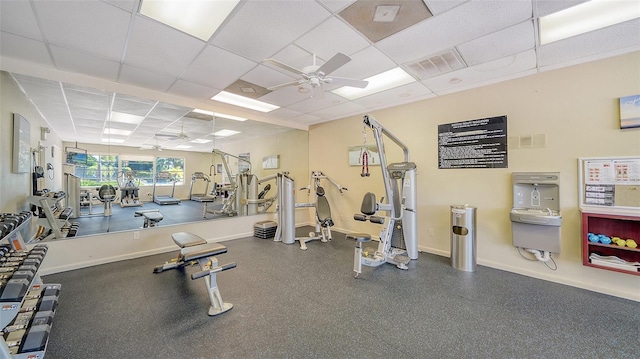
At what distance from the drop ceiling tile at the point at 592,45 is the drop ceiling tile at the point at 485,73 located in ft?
0.51

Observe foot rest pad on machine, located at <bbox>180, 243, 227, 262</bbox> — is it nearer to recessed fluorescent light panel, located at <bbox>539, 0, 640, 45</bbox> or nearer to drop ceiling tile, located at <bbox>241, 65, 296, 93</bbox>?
drop ceiling tile, located at <bbox>241, 65, 296, 93</bbox>

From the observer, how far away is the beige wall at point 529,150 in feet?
8.76

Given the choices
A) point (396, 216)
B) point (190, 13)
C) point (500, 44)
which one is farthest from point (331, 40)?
point (396, 216)

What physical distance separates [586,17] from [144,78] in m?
5.16

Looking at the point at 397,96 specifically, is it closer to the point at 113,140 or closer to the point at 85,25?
the point at 85,25

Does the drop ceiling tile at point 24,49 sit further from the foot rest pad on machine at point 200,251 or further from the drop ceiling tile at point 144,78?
the foot rest pad on machine at point 200,251

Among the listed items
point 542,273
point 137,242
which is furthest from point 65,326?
point 542,273

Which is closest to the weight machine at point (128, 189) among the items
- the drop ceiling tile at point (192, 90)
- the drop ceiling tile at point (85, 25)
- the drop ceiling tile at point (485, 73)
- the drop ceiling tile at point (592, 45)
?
the drop ceiling tile at point (192, 90)

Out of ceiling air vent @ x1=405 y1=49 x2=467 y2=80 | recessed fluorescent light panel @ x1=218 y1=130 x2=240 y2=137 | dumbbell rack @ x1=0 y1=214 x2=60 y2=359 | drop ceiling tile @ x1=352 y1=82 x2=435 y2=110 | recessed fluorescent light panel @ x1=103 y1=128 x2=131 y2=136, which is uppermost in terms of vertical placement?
ceiling air vent @ x1=405 y1=49 x2=467 y2=80

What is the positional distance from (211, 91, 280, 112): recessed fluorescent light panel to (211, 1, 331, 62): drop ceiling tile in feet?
5.27

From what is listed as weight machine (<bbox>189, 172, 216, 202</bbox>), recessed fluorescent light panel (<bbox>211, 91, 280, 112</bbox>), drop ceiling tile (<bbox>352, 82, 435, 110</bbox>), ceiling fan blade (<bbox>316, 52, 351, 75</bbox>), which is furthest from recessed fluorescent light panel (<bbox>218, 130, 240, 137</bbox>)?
ceiling fan blade (<bbox>316, 52, 351, 75</bbox>)

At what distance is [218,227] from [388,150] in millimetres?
3725

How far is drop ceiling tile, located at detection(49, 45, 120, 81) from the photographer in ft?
8.88

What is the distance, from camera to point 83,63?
2.93 metres
